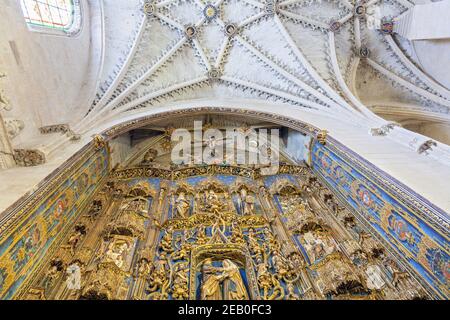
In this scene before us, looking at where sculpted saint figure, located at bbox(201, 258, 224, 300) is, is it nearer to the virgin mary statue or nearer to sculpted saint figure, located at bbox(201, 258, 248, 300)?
sculpted saint figure, located at bbox(201, 258, 248, 300)

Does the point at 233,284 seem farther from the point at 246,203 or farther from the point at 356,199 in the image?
the point at 356,199

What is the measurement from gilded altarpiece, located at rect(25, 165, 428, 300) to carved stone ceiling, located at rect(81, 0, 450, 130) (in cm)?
419

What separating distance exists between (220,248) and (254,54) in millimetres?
8125

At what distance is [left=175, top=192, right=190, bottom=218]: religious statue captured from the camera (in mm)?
8549

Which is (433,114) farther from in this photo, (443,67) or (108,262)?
(108,262)

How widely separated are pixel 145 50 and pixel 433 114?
35.4 ft

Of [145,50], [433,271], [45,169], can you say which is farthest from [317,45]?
[45,169]

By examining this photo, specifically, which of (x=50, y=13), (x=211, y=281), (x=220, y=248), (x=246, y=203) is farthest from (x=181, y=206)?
(x=50, y=13)

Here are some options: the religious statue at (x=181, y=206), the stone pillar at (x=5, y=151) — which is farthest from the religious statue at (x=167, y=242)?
the stone pillar at (x=5, y=151)

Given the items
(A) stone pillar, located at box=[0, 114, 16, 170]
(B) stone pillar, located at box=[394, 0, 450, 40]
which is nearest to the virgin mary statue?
(A) stone pillar, located at box=[0, 114, 16, 170]

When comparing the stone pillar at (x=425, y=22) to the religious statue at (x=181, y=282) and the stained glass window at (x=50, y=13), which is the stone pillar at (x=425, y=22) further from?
the stained glass window at (x=50, y=13)

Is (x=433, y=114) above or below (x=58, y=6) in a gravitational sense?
below

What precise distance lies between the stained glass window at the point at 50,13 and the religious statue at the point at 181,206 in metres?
6.56

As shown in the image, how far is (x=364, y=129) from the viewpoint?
9.32 m
